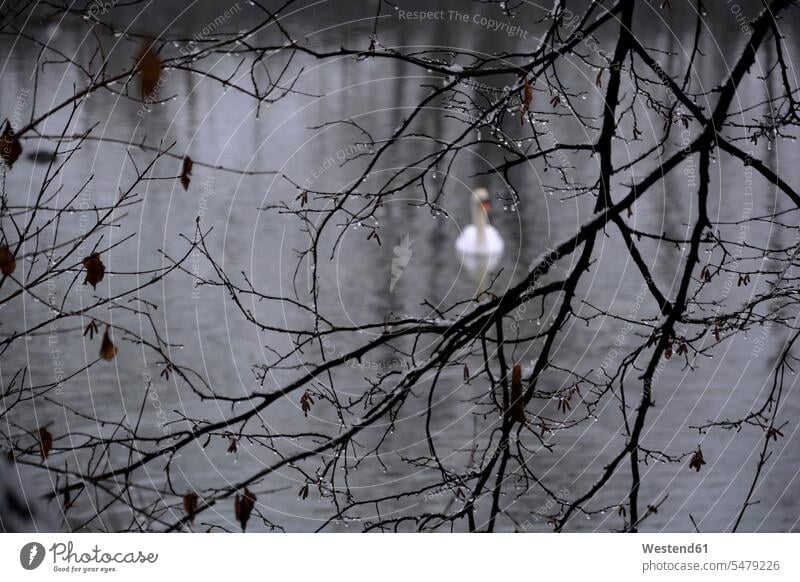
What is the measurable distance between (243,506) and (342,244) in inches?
33.5

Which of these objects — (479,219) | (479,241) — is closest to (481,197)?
(479,241)

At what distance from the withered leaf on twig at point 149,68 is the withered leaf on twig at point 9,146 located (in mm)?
312

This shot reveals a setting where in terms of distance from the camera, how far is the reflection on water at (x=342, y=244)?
244 cm

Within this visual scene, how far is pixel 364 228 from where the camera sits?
8.77 ft

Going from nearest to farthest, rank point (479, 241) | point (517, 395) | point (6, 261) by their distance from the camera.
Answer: point (6, 261)
point (517, 395)
point (479, 241)

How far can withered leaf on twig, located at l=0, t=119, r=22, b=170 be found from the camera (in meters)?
2.32

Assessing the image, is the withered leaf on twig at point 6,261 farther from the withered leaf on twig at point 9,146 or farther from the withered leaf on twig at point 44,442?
the withered leaf on twig at point 44,442

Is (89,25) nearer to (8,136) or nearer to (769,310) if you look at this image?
(8,136)

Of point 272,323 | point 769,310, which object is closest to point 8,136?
point 272,323

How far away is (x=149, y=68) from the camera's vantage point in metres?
2.34

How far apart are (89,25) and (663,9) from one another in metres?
1.37
